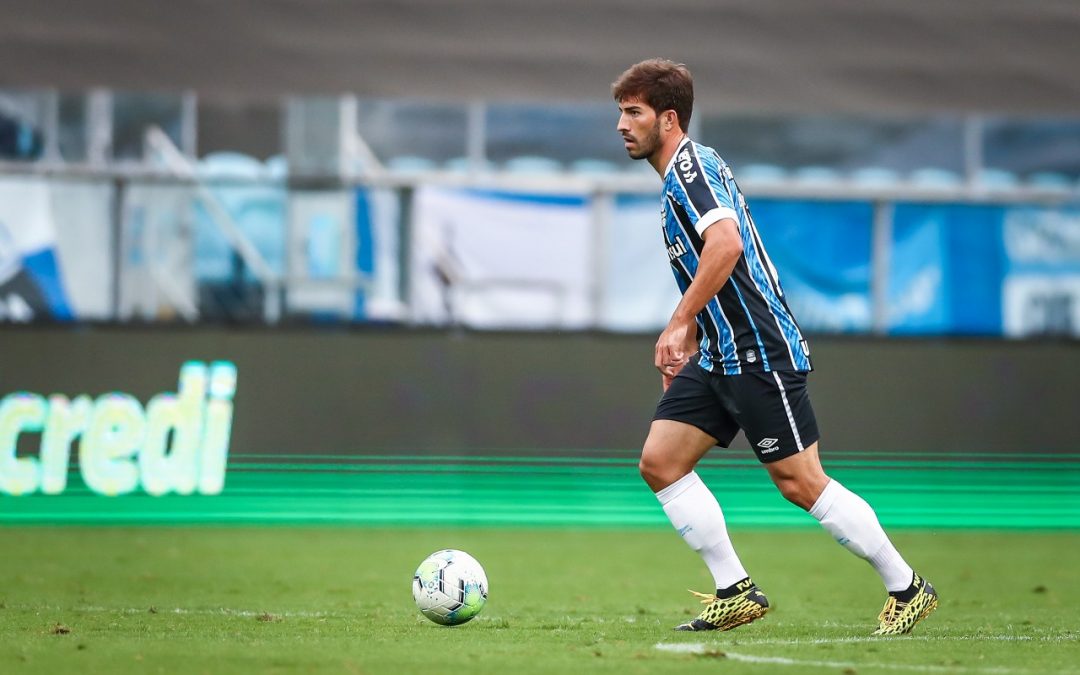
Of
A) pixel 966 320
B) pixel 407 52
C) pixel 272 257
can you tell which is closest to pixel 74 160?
pixel 272 257

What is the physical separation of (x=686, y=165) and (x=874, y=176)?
8.40m

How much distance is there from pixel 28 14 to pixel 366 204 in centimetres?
293

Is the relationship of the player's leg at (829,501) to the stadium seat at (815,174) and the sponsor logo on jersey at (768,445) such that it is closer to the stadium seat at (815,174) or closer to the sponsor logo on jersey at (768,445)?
the sponsor logo on jersey at (768,445)

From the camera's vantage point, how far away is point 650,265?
41.9ft

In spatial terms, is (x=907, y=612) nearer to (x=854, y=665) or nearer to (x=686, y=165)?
(x=854, y=665)

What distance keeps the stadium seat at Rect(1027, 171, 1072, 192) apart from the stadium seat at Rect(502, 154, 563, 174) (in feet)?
13.7

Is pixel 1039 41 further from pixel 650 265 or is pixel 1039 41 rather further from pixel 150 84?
pixel 150 84

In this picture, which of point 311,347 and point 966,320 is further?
point 966,320

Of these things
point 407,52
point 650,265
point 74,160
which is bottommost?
point 650,265

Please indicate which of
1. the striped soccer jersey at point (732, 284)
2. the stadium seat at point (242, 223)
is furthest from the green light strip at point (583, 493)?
the striped soccer jersey at point (732, 284)

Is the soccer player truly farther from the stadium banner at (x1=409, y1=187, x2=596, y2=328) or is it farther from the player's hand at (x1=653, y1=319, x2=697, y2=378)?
the stadium banner at (x1=409, y1=187, x2=596, y2=328)

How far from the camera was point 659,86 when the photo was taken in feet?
20.3

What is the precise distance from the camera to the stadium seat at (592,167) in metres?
14.0

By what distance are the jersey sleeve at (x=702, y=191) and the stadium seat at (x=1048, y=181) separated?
8.58 metres
